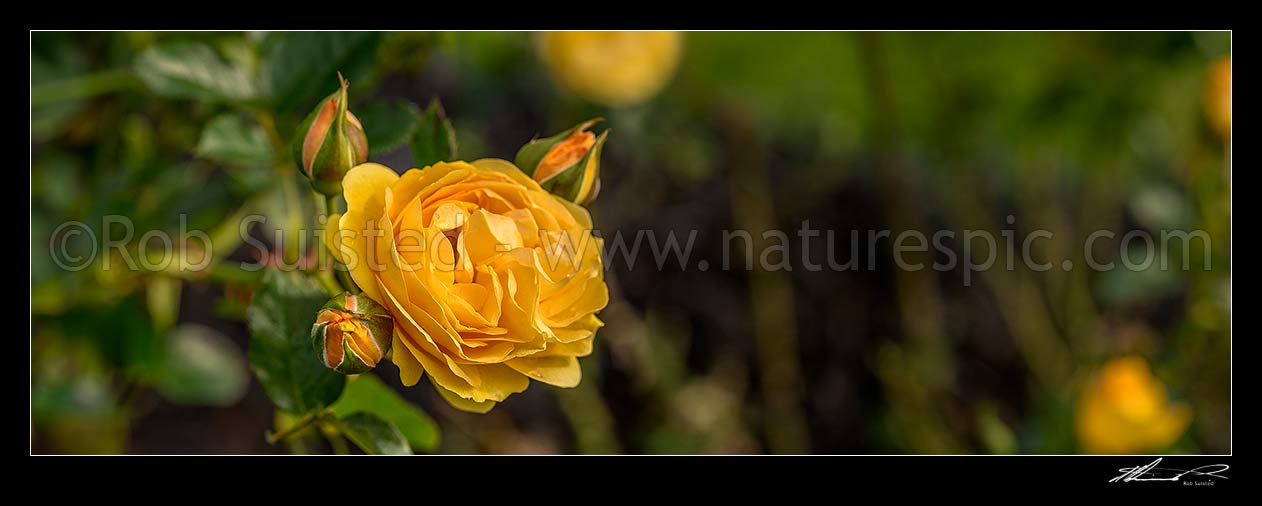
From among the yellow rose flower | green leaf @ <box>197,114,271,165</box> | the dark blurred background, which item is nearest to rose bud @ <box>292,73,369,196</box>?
the yellow rose flower

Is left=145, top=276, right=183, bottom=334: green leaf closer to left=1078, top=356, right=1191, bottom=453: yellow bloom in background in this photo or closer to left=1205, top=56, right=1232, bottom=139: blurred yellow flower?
left=1078, top=356, right=1191, bottom=453: yellow bloom in background

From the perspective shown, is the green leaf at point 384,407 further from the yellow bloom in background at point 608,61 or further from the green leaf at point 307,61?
the yellow bloom in background at point 608,61

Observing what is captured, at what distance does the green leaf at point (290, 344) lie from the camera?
1.74ft

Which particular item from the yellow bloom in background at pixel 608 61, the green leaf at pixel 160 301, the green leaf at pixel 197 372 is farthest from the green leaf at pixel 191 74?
the yellow bloom in background at pixel 608 61

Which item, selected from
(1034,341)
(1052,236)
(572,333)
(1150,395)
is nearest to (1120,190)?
(1052,236)

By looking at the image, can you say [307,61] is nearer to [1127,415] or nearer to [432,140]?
[432,140]

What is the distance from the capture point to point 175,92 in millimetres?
641

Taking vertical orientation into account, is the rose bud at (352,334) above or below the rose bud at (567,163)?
below

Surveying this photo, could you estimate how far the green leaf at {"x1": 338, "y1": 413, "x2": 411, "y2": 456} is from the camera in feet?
1.70

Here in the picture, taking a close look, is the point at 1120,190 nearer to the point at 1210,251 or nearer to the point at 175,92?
the point at 1210,251

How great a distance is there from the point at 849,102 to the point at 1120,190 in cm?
48

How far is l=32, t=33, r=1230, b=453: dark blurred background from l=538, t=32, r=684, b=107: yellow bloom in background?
6 centimetres

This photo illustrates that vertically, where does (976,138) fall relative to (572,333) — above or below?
above

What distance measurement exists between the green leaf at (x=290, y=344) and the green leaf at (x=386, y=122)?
4.4 inches
